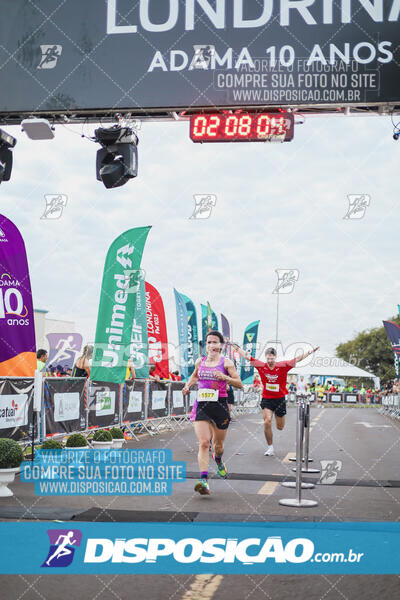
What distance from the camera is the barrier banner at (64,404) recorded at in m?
11.1

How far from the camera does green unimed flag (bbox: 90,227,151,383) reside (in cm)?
1337

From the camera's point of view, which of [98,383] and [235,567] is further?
[98,383]

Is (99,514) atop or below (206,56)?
below

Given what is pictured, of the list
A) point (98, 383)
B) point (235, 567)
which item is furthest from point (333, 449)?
point (235, 567)

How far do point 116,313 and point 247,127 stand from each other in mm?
5762

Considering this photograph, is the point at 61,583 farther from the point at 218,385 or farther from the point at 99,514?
the point at 218,385

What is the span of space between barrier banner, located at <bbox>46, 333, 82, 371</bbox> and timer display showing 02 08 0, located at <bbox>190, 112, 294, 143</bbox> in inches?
1103

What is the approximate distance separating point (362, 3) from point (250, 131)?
231cm

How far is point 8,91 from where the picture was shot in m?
9.76

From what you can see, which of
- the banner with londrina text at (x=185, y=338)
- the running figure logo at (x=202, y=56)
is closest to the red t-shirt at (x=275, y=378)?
the running figure logo at (x=202, y=56)

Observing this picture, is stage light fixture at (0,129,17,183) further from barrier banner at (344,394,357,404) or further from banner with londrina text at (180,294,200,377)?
barrier banner at (344,394,357,404)

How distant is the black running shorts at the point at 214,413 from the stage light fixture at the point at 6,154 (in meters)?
4.61

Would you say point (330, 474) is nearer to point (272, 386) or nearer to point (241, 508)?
point (241, 508)

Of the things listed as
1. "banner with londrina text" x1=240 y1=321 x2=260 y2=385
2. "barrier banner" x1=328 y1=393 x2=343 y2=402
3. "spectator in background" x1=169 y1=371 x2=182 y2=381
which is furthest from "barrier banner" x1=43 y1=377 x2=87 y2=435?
"barrier banner" x1=328 y1=393 x2=343 y2=402
